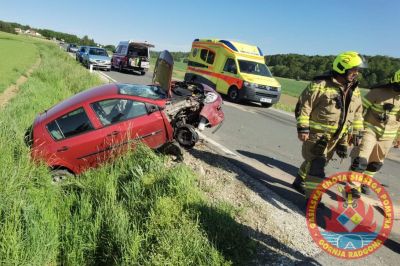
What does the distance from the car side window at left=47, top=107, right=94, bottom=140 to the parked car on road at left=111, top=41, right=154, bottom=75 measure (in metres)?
19.4

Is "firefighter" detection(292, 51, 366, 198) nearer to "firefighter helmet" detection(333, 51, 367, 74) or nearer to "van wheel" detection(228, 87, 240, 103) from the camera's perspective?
"firefighter helmet" detection(333, 51, 367, 74)

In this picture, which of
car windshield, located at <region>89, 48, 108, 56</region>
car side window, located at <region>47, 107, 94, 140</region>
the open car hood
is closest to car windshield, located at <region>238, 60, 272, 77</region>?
the open car hood

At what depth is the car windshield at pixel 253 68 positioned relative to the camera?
15.0 m

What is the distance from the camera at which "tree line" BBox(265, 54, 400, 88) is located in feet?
205

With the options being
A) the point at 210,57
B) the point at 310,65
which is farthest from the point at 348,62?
the point at 310,65

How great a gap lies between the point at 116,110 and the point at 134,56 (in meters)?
20.2

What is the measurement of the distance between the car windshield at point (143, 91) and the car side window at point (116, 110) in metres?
0.23

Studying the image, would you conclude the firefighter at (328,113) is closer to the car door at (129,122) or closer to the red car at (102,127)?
the red car at (102,127)

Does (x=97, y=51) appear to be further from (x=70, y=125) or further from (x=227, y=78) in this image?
(x=70, y=125)

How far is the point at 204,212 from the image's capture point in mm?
3957

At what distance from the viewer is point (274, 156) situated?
7391 millimetres

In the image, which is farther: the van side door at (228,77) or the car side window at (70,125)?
the van side door at (228,77)

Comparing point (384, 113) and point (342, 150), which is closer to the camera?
point (342, 150)

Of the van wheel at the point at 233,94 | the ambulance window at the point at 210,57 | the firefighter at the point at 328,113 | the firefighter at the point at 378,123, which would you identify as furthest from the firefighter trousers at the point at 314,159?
the ambulance window at the point at 210,57
